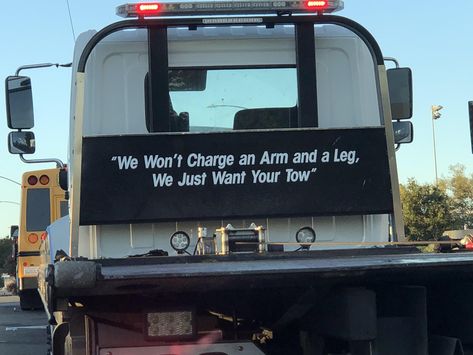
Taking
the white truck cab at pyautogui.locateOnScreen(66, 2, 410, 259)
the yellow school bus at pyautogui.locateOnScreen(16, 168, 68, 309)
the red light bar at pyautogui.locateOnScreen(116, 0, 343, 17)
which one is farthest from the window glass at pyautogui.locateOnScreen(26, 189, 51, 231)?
the red light bar at pyautogui.locateOnScreen(116, 0, 343, 17)

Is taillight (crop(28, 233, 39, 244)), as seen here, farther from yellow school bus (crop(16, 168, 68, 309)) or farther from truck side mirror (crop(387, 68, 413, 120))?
truck side mirror (crop(387, 68, 413, 120))

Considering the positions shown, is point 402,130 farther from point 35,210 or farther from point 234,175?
point 35,210

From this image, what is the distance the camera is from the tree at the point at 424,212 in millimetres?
31391

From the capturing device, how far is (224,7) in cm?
486

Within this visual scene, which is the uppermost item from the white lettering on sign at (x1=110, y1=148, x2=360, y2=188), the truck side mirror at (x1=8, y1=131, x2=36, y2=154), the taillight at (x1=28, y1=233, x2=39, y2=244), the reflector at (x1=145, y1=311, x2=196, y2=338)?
the truck side mirror at (x1=8, y1=131, x2=36, y2=154)

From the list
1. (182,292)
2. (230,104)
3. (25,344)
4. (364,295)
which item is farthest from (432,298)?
(25,344)

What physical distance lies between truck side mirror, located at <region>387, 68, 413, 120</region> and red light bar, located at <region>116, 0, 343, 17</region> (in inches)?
35.9

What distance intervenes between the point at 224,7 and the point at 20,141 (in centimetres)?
208

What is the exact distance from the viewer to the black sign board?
454 cm

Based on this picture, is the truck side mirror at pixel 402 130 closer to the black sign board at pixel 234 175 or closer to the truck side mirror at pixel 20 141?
the black sign board at pixel 234 175

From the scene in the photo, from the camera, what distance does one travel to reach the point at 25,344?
437 inches

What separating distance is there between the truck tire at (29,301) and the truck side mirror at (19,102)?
35.1 feet

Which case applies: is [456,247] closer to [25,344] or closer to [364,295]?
[364,295]

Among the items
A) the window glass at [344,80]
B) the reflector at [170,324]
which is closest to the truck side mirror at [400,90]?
the window glass at [344,80]
